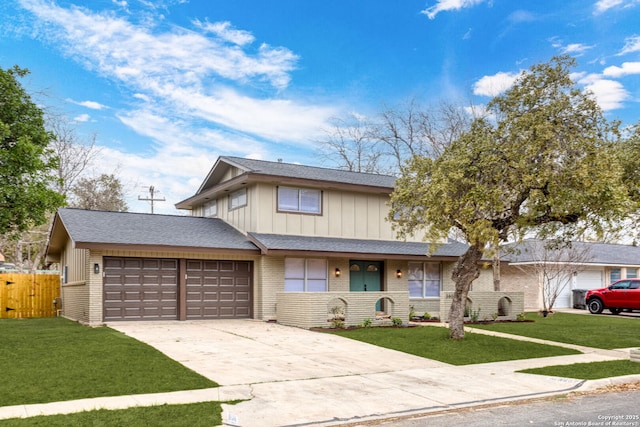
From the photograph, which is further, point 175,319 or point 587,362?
point 175,319

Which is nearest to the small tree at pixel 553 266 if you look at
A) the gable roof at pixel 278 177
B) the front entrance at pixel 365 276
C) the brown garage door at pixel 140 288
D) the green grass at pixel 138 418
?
the front entrance at pixel 365 276

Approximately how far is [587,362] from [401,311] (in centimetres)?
745

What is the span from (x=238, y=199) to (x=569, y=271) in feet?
58.6

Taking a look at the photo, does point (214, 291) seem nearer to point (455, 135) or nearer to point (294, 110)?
point (294, 110)

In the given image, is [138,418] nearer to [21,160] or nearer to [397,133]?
[21,160]

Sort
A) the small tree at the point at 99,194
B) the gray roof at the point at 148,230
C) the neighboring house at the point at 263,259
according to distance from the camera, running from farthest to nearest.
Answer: the small tree at the point at 99,194, the neighboring house at the point at 263,259, the gray roof at the point at 148,230

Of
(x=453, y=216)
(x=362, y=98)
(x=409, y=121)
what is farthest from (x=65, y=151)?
(x=453, y=216)

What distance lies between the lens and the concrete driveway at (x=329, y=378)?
26.6 feet

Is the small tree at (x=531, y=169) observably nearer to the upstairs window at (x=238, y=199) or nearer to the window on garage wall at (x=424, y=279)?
the upstairs window at (x=238, y=199)

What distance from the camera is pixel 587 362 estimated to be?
12.5 m

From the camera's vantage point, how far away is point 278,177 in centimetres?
2095

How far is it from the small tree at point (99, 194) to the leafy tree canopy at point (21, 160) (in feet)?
83.0

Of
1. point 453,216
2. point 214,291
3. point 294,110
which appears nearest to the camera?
point 453,216

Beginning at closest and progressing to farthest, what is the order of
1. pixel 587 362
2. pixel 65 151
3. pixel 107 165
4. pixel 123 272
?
pixel 587 362 → pixel 123 272 → pixel 65 151 → pixel 107 165
